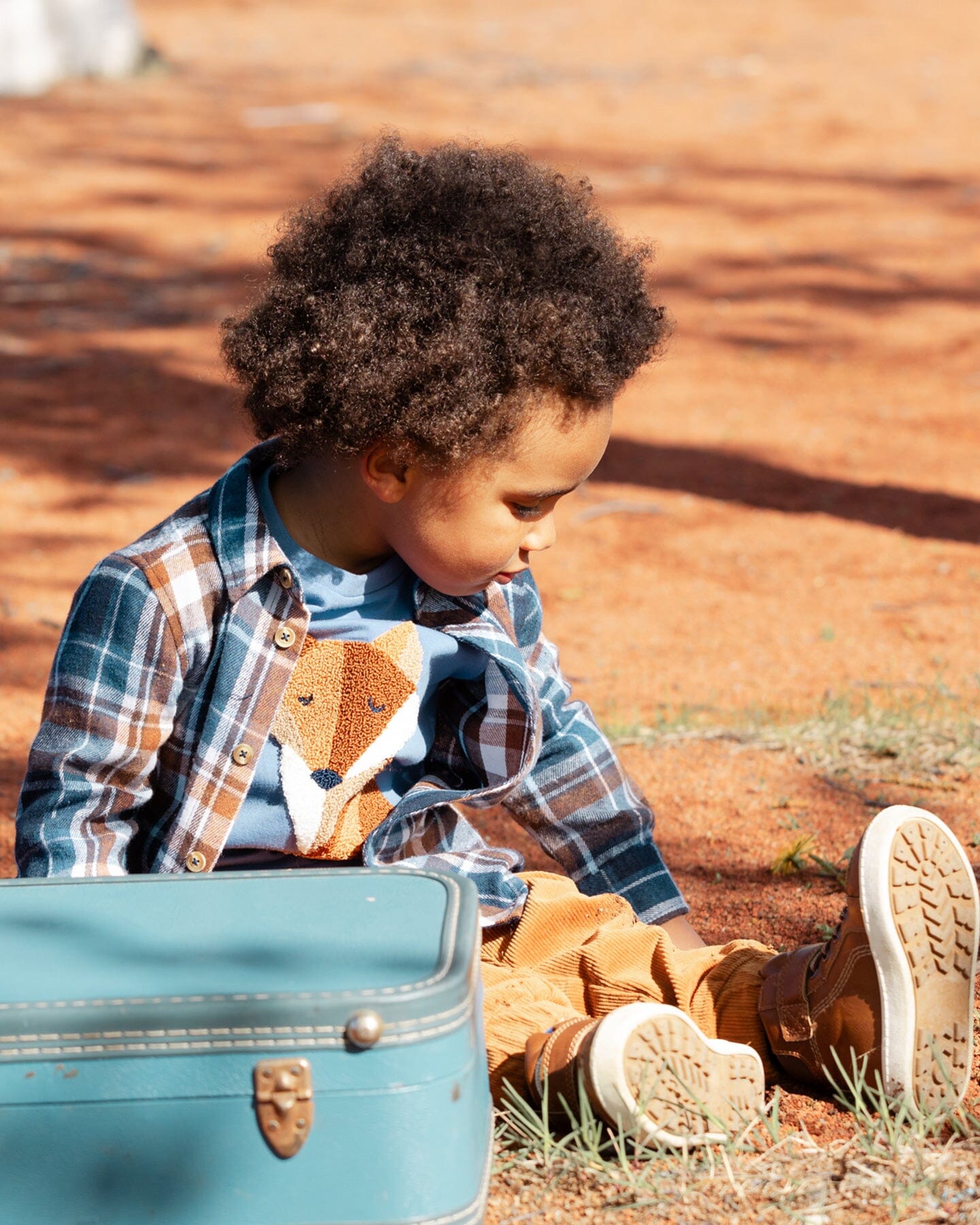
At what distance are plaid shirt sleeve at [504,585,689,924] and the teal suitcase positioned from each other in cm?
91

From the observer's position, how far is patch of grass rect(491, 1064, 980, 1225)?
1912mm

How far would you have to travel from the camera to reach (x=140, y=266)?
351 inches

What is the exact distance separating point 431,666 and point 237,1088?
3.09 ft

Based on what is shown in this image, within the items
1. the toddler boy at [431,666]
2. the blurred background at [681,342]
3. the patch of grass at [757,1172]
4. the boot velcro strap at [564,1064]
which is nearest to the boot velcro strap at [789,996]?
the toddler boy at [431,666]

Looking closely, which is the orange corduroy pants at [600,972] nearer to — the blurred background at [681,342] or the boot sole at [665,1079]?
the boot sole at [665,1079]

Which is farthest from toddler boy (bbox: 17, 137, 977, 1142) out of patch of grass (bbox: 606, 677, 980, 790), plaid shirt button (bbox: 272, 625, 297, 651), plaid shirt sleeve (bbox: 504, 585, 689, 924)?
patch of grass (bbox: 606, 677, 980, 790)

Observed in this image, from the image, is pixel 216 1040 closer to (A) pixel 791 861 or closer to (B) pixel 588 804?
(B) pixel 588 804

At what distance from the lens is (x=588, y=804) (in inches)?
105

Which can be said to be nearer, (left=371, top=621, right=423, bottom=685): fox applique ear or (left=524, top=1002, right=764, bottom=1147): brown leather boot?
(left=524, top=1002, right=764, bottom=1147): brown leather boot

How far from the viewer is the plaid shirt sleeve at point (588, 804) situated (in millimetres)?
2641

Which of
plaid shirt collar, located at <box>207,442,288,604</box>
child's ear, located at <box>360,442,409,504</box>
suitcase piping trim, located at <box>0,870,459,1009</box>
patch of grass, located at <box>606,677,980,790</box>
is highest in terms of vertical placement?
→ child's ear, located at <box>360,442,409,504</box>

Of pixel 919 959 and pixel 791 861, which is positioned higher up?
pixel 919 959

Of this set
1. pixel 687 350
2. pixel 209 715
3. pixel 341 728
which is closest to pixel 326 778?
pixel 341 728

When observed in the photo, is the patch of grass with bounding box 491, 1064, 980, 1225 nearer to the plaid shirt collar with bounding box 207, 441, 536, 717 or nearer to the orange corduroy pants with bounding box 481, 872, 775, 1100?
the orange corduroy pants with bounding box 481, 872, 775, 1100
